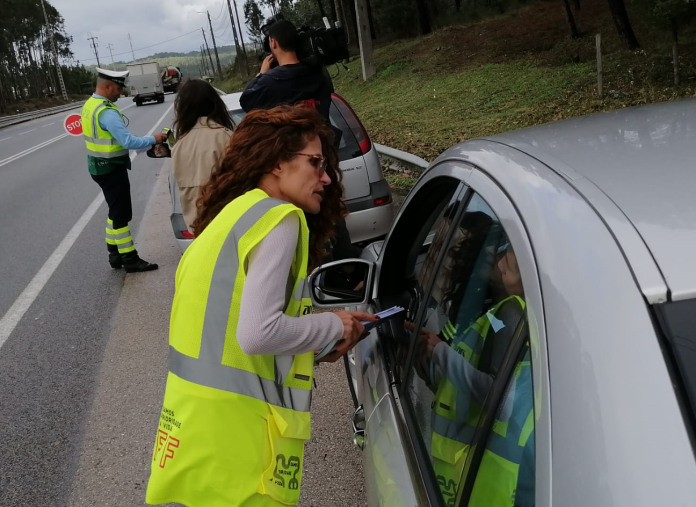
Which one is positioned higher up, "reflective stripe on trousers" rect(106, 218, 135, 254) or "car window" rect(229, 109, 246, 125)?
"car window" rect(229, 109, 246, 125)

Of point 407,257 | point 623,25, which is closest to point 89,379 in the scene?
point 407,257

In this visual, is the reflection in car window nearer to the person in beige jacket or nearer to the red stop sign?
the person in beige jacket

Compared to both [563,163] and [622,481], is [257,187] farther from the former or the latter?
[622,481]

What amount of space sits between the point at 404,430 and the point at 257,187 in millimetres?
795

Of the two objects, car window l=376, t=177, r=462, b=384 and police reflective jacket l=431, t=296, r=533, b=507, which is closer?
police reflective jacket l=431, t=296, r=533, b=507

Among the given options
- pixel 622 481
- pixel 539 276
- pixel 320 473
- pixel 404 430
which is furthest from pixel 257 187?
pixel 320 473

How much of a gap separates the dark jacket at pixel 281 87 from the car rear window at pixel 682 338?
3558 mm

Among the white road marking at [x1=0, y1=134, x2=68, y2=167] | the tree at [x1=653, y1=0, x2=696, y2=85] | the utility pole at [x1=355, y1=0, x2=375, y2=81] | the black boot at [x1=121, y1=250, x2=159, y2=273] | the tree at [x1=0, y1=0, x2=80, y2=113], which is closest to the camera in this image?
the black boot at [x1=121, y1=250, x2=159, y2=273]

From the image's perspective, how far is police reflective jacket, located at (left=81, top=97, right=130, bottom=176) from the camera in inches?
228

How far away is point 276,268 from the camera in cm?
155

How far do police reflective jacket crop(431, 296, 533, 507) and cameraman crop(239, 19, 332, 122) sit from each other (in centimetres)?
285

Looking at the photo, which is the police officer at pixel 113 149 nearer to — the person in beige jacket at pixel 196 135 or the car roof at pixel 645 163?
the person in beige jacket at pixel 196 135

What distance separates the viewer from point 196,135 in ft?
12.9

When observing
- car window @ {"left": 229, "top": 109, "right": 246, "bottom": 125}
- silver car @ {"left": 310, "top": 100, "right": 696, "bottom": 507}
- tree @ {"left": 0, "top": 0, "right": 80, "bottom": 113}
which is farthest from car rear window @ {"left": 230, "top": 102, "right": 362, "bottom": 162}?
tree @ {"left": 0, "top": 0, "right": 80, "bottom": 113}
